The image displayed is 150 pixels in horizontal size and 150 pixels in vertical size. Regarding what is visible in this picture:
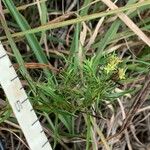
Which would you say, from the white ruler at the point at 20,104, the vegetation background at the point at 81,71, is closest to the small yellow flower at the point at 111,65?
the vegetation background at the point at 81,71

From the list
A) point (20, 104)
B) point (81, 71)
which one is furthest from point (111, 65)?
point (20, 104)

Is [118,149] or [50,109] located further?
[118,149]

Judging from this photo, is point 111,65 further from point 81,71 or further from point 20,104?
point 20,104

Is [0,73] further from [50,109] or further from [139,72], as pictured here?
[139,72]

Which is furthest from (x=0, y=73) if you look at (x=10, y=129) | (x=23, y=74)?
(x=10, y=129)

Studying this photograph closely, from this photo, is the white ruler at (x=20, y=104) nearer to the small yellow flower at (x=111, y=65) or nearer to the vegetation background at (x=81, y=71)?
the vegetation background at (x=81, y=71)

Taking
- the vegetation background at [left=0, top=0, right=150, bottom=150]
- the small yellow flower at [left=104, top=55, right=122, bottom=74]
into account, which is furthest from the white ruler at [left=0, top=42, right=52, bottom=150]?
the small yellow flower at [left=104, top=55, right=122, bottom=74]

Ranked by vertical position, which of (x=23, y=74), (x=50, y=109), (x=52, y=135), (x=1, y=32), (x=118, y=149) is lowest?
(x=118, y=149)

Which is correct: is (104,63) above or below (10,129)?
above
